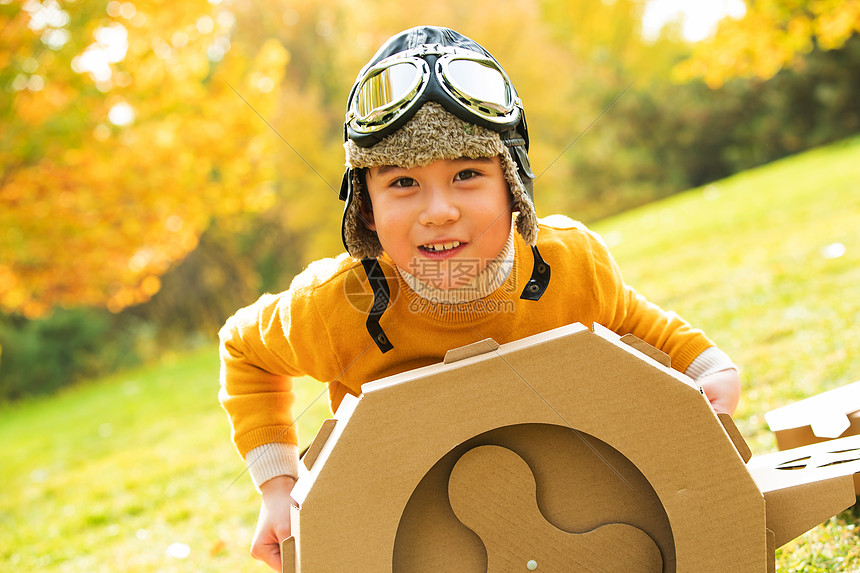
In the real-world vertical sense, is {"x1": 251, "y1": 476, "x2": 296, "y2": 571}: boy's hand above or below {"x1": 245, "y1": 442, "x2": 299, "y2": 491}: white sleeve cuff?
below

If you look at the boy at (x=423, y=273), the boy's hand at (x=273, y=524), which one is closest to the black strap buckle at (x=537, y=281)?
the boy at (x=423, y=273)

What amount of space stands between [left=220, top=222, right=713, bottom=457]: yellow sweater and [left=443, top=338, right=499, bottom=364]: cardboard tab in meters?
0.40

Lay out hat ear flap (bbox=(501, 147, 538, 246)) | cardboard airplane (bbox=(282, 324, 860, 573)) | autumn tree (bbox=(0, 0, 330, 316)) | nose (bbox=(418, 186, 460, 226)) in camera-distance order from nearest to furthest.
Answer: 1. cardboard airplane (bbox=(282, 324, 860, 573))
2. nose (bbox=(418, 186, 460, 226))
3. hat ear flap (bbox=(501, 147, 538, 246))
4. autumn tree (bbox=(0, 0, 330, 316))

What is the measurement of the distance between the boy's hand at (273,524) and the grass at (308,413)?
0.44m

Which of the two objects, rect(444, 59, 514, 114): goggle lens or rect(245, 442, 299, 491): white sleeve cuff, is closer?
rect(444, 59, 514, 114): goggle lens

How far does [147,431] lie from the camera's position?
6066 mm

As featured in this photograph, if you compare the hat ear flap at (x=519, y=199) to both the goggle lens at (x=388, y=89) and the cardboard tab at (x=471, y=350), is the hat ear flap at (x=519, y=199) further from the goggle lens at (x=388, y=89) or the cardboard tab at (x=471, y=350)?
the cardboard tab at (x=471, y=350)

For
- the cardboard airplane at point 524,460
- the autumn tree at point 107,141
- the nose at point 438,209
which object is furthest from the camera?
the autumn tree at point 107,141

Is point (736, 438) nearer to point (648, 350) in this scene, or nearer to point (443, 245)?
point (648, 350)

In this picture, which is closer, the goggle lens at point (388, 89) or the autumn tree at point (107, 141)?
the goggle lens at point (388, 89)

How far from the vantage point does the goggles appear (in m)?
1.44

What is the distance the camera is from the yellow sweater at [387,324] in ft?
5.28
